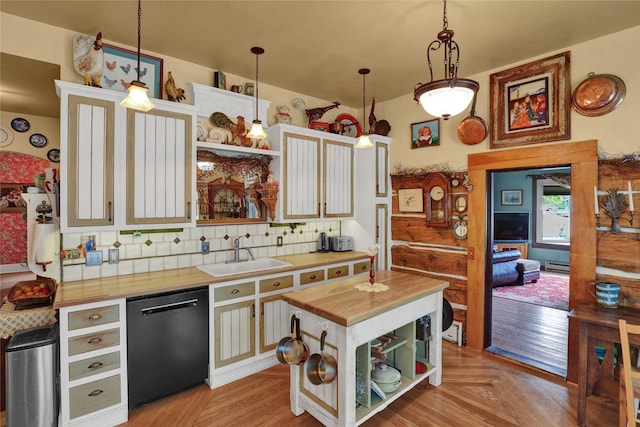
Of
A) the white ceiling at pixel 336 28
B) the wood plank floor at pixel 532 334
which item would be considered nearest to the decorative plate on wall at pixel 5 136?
the white ceiling at pixel 336 28

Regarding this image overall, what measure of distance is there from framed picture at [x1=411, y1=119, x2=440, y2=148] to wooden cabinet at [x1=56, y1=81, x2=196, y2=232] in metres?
2.56

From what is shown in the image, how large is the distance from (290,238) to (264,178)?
0.82m

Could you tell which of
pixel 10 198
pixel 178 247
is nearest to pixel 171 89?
pixel 178 247

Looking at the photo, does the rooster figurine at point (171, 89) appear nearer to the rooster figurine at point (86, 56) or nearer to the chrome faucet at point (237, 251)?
the rooster figurine at point (86, 56)

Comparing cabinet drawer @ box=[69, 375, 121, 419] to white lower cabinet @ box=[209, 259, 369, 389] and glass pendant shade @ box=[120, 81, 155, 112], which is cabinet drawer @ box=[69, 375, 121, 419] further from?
glass pendant shade @ box=[120, 81, 155, 112]

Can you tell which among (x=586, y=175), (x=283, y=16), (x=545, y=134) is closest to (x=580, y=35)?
(x=545, y=134)

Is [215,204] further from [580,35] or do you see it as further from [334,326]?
[580,35]

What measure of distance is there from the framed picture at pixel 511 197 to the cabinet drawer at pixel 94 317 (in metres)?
8.35

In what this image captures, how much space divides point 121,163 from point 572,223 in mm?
3810

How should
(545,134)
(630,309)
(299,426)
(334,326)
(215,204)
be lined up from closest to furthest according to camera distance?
(334,326), (299,426), (630,309), (545,134), (215,204)

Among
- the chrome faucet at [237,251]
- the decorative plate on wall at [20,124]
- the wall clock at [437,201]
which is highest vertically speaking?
the decorative plate on wall at [20,124]

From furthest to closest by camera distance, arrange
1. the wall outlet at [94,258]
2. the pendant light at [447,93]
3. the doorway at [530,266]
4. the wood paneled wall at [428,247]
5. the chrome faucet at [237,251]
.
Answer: the wood paneled wall at [428,247] → the doorway at [530,266] → the chrome faucet at [237,251] → the wall outlet at [94,258] → the pendant light at [447,93]

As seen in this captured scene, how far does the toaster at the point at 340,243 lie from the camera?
4.01 metres

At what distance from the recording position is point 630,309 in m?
2.40
